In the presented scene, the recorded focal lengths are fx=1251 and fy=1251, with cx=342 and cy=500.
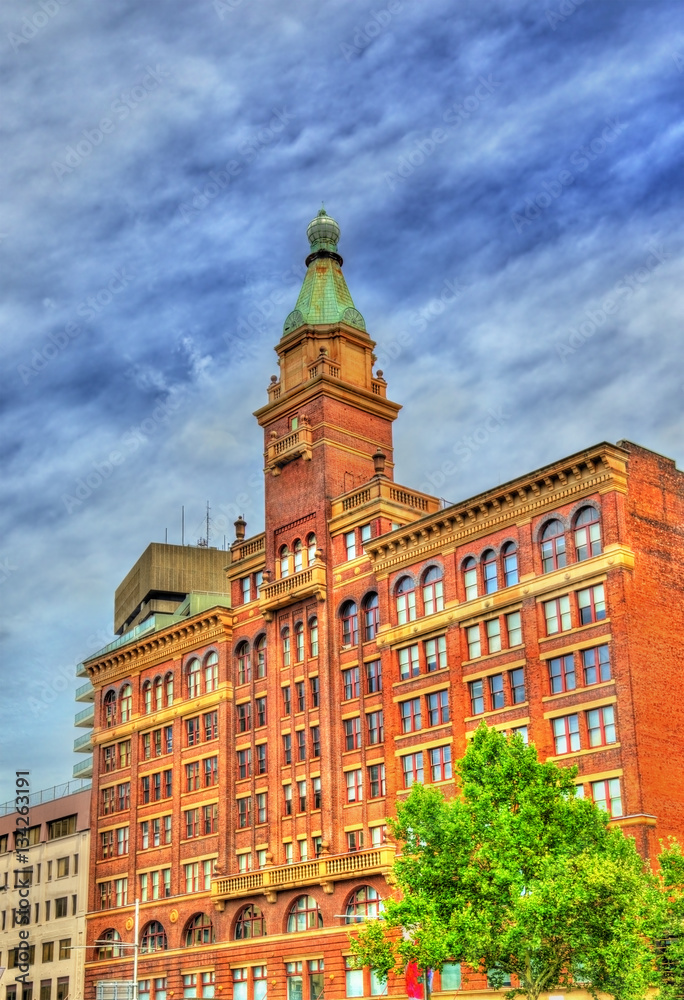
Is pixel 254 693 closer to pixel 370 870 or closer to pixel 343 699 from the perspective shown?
pixel 343 699

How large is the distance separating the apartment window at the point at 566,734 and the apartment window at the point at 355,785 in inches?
572

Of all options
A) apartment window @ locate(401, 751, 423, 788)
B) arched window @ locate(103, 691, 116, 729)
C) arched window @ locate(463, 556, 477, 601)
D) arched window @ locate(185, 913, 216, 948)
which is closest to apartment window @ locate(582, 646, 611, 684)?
arched window @ locate(463, 556, 477, 601)

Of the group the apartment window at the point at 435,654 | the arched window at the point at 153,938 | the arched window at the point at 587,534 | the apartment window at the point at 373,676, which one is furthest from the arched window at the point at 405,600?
the arched window at the point at 153,938

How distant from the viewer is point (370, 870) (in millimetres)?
65438

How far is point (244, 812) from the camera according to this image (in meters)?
78.3

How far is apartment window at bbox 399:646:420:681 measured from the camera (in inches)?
2682

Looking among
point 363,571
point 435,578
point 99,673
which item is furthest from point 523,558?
point 99,673

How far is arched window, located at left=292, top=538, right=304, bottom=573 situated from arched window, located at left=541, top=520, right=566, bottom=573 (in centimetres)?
1958

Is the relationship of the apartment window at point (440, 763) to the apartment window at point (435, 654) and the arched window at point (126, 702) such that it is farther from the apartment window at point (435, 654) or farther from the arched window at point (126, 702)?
the arched window at point (126, 702)

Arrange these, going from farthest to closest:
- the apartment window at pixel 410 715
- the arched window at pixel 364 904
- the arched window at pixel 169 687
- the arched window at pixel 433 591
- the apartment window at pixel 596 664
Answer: the arched window at pixel 169 687 < the arched window at pixel 433 591 < the apartment window at pixel 410 715 < the arched window at pixel 364 904 < the apartment window at pixel 596 664

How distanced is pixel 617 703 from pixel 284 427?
33.2 m

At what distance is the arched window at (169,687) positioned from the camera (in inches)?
3470

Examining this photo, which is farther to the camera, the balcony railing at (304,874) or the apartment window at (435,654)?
the apartment window at (435,654)

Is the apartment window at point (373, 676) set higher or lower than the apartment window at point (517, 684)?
higher
